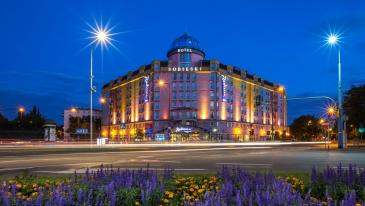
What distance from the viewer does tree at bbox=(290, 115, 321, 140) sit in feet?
531

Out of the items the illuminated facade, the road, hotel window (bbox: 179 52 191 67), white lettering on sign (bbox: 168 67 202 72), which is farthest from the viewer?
hotel window (bbox: 179 52 191 67)

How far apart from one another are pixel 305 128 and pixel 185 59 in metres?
67.9

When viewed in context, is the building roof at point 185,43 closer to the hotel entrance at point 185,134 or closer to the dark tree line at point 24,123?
the hotel entrance at point 185,134

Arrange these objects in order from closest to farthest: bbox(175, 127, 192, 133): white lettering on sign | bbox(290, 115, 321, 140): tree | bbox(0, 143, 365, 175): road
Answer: bbox(0, 143, 365, 175): road < bbox(175, 127, 192, 133): white lettering on sign < bbox(290, 115, 321, 140): tree

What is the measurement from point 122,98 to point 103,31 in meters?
112

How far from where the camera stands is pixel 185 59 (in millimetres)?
123812

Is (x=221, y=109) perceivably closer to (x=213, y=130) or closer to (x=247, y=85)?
(x=213, y=130)

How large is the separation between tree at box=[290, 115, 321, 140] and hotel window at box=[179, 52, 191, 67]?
60.5 m

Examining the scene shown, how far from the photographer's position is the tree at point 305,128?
531ft

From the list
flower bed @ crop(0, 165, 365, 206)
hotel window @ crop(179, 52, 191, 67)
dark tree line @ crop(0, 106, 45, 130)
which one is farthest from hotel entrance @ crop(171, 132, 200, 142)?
flower bed @ crop(0, 165, 365, 206)

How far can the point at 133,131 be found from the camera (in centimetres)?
13512

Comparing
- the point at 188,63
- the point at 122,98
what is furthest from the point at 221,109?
the point at 122,98

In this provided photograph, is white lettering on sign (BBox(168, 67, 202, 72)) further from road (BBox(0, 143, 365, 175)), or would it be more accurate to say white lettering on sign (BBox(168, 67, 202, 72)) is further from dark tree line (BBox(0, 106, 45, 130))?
road (BBox(0, 143, 365, 175))

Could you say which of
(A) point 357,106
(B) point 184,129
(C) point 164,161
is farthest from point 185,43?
(C) point 164,161
